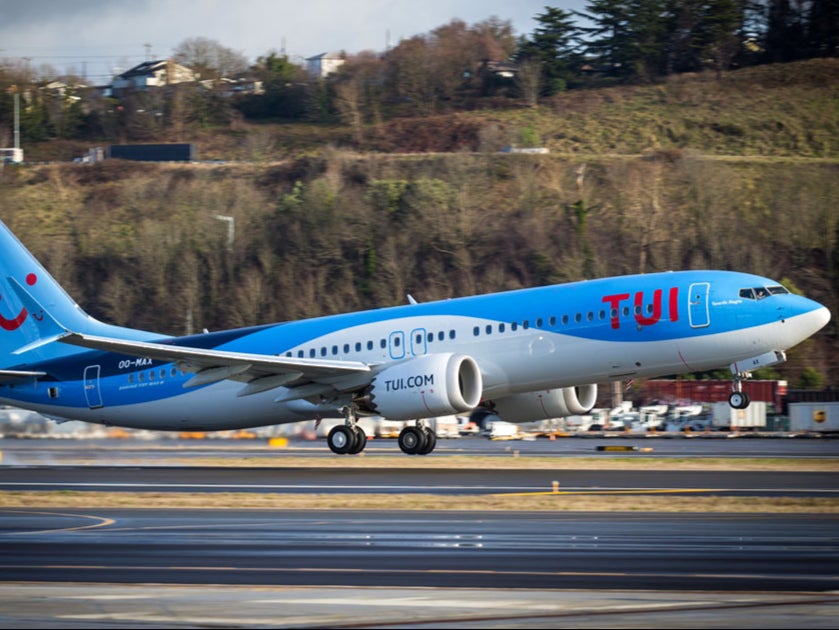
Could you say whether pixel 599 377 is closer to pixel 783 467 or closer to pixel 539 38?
pixel 783 467

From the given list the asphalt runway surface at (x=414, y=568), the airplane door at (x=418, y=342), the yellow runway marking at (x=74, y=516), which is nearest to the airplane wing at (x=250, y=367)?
the airplane door at (x=418, y=342)

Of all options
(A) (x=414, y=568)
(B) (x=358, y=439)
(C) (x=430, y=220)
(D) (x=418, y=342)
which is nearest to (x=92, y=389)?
(B) (x=358, y=439)

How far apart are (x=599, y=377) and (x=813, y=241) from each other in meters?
76.4

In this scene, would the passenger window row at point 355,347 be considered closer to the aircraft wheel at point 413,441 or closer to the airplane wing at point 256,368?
the airplane wing at point 256,368

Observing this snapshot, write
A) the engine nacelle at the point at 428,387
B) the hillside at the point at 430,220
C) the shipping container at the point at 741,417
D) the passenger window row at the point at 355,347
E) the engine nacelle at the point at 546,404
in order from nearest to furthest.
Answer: the engine nacelle at the point at 428,387
the passenger window row at the point at 355,347
the engine nacelle at the point at 546,404
the shipping container at the point at 741,417
the hillside at the point at 430,220

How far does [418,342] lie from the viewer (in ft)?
122

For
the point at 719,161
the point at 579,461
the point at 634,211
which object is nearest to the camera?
the point at 579,461

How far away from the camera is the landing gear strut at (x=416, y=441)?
37594 millimetres

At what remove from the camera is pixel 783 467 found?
37.1 m

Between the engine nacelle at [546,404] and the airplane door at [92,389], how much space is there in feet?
40.6

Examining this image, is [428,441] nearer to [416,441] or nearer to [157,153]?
[416,441]

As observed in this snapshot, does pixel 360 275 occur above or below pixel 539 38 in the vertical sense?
below

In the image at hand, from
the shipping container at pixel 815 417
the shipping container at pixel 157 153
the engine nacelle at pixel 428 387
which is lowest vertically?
the shipping container at pixel 815 417

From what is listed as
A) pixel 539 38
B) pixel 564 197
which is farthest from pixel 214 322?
pixel 539 38
